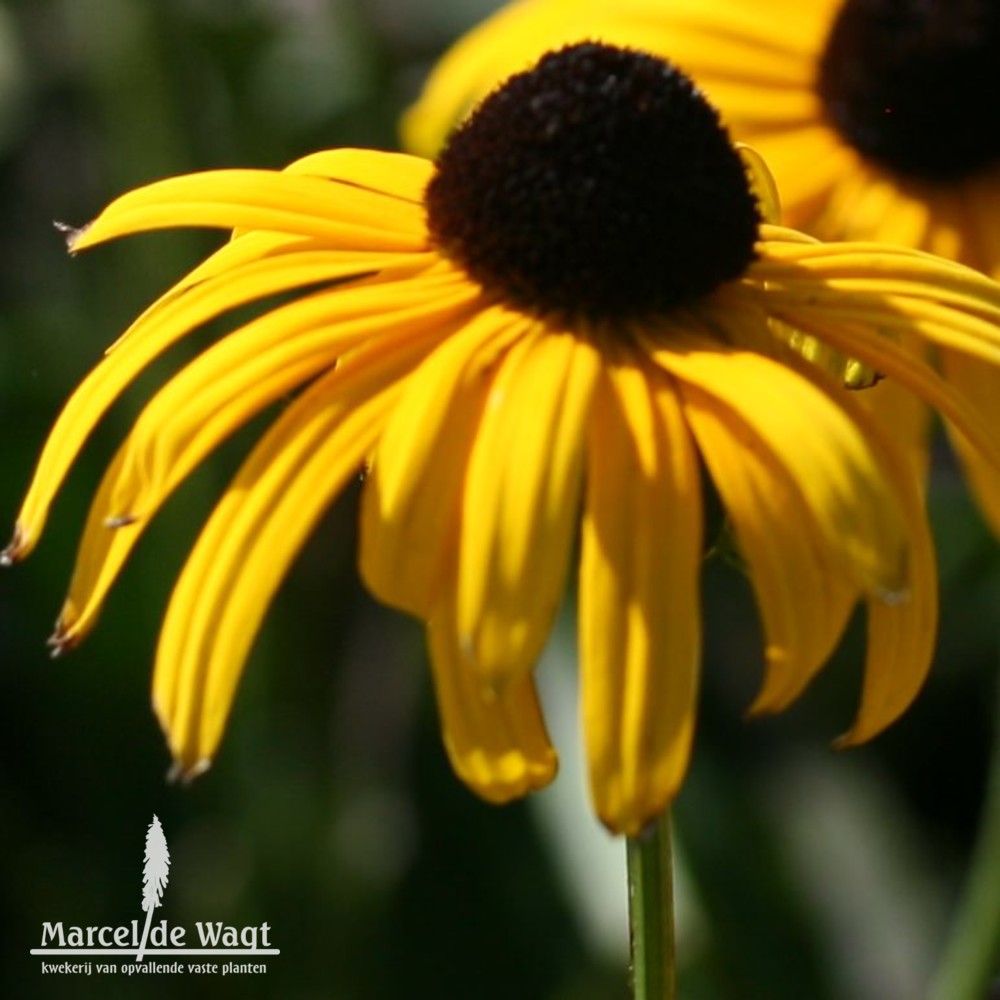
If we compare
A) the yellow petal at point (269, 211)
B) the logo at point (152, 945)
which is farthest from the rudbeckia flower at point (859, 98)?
the logo at point (152, 945)

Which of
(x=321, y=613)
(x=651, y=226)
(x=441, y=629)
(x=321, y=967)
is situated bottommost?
(x=321, y=967)

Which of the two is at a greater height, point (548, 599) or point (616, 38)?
point (616, 38)

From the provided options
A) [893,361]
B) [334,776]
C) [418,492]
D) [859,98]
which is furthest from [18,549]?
[334,776]

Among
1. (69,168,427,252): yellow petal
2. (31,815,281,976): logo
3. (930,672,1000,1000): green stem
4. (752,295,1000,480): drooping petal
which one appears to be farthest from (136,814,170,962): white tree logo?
(752,295,1000,480): drooping petal

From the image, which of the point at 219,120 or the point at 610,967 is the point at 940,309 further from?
the point at 219,120

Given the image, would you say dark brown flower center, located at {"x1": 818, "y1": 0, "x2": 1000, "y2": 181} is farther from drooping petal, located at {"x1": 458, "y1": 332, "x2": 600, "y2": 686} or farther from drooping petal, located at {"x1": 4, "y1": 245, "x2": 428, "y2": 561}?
drooping petal, located at {"x1": 458, "y1": 332, "x2": 600, "y2": 686}

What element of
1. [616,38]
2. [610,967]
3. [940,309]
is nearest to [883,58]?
[616,38]

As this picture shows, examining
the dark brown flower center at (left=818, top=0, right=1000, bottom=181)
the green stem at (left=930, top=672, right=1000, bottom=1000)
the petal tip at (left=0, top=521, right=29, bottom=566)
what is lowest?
the green stem at (left=930, top=672, right=1000, bottom=1000)
